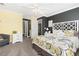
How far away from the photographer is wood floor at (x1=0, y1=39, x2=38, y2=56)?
165cm

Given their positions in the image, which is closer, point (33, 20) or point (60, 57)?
point (60, 57)

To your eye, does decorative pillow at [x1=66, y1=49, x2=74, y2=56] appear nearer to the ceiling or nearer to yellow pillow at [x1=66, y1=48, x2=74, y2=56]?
yellow pillow at [x1=66, y1=48, x2=74, y2=56]

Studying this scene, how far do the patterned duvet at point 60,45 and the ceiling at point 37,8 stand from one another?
42 cm

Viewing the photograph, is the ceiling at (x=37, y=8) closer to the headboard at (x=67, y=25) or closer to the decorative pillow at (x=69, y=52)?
the headboard at (x=67, y=25)

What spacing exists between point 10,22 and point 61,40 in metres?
0.87

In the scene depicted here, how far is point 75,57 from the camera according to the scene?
5.27 ft

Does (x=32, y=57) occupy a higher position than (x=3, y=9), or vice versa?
(x=3, y=9)

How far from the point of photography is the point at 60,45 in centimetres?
161

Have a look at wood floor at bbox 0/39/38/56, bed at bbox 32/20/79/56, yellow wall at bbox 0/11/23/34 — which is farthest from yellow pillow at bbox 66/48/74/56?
yellow wall at bbox 0/11/23/34

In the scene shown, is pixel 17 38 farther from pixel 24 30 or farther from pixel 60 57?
pixel 60 57

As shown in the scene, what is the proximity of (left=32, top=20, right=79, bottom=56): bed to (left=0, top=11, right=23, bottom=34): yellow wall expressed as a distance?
364 millimetres

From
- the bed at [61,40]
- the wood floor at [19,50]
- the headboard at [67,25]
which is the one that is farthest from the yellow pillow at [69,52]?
the wood floor at [19,50]

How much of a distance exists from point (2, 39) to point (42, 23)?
70 centimetres

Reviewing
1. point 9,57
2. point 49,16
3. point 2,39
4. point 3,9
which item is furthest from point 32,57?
point 3,9
